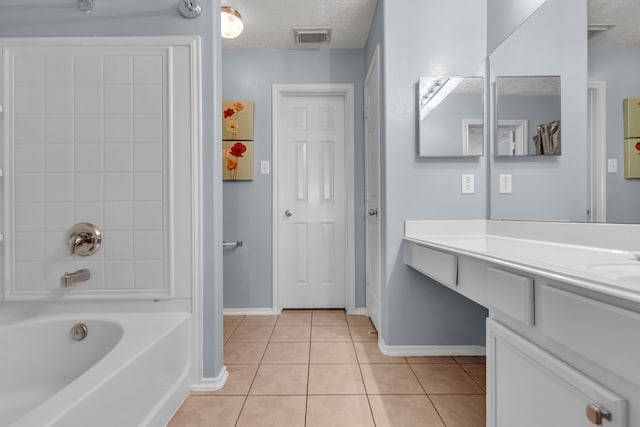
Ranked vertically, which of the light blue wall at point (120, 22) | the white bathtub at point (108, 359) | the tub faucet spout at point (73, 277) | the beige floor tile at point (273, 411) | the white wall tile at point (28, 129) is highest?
the light blue wall at point (120, 22)

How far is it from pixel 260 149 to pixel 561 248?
2.27m

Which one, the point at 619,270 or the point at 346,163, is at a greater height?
the point at 346,163

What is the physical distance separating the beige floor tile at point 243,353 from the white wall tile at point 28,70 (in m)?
1.82

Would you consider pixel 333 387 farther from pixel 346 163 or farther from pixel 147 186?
pixel 346 163

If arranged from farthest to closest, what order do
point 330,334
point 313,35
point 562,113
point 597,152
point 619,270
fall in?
point 313,35 < point 330,334 < point 562,113 < point 597,152 < point 619,270

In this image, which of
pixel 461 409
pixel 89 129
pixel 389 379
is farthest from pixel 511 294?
pixel 89 129

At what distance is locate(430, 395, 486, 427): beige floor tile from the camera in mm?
1401

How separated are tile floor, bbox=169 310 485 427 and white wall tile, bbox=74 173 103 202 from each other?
1.11 metres

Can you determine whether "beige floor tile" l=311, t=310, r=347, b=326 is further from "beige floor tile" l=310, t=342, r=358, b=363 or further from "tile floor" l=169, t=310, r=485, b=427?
"beige floor tile" l=310, t=342, r=358, b=363

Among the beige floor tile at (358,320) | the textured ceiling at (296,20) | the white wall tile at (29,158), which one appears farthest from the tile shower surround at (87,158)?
the beige floor tile at (358,320)

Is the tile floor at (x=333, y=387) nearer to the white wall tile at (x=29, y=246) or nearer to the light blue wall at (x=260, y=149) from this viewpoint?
the light blue wall at (x=260, y=149)

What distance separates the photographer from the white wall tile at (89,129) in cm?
165

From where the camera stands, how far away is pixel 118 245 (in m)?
1.66

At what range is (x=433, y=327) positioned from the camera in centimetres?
210
